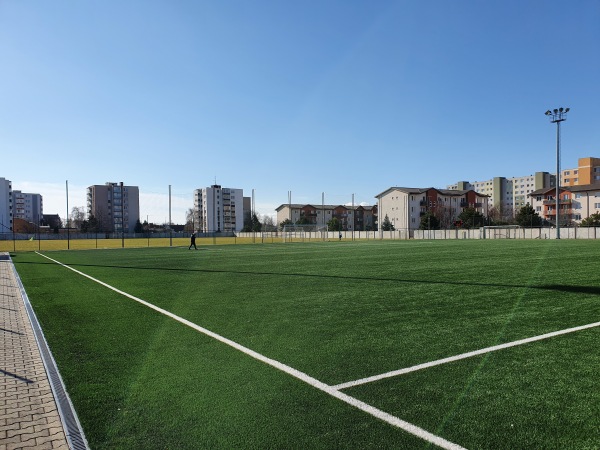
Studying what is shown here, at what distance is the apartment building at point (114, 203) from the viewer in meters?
145

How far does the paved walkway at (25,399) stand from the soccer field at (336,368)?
235mm

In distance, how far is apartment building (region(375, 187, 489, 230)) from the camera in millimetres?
97125

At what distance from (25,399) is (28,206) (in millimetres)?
197616

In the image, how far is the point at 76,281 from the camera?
14.5 meters

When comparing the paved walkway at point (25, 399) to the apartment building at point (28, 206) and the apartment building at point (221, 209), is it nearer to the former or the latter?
the apartment building at point (221, 209)

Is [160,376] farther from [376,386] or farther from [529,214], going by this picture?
[529,214]

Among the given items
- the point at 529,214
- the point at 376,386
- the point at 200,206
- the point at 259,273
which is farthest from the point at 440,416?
the point at 200,206

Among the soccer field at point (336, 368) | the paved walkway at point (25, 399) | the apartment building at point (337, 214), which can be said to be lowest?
the paved walkway at point (25, 399)

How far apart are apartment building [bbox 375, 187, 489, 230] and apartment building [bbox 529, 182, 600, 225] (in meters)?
14.1

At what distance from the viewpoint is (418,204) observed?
9844 centimetres

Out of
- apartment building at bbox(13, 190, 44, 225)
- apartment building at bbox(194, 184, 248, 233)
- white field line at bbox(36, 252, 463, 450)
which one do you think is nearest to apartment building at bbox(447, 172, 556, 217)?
apartment building at bbox(194, 184, 248, 233)

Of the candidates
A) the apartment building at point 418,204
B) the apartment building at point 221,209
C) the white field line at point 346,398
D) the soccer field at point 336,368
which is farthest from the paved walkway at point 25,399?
the apartment building at point 221,209

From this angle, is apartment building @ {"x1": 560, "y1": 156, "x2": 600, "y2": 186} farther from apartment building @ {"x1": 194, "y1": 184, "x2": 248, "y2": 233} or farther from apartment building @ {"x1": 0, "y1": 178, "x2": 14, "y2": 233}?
apartment building @ {"x1": 0, "y1": 178, "x2": 14, "y2": 233}

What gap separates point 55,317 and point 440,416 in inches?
302
